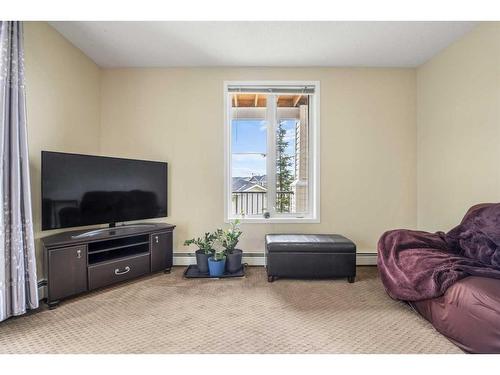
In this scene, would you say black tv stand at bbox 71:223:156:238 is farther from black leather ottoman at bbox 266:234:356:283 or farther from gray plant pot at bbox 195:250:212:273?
black leather ottoman at bbox 266:234:356:283

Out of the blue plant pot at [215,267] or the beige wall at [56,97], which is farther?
the blue plant pot at [215,267]

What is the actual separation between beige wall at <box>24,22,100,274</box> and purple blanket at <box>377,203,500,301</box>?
3.10 m

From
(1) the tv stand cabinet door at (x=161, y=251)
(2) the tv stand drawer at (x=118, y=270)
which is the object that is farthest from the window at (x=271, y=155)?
(2) the tv stand drawer at (x=118, y=270)

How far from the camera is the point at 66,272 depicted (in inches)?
81.7

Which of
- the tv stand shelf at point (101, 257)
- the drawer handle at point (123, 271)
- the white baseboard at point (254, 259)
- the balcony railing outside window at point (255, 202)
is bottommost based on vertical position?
the white baseboard at point (254, 259)

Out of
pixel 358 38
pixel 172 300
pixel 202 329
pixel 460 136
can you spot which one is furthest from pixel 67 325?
pixel 460 136

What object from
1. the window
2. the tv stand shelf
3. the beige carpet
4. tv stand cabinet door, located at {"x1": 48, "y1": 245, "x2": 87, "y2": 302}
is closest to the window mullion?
the window

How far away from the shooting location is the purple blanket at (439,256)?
1645mm

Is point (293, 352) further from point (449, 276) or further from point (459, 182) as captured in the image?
point (459, 182)

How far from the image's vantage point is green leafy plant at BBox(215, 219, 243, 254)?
2.84 m

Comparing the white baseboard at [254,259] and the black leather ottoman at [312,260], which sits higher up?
the black leather ottoman at [312,260]

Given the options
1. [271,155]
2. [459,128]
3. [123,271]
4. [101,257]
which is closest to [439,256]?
[459,128]

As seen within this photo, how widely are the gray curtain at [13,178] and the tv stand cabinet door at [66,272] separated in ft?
0.57

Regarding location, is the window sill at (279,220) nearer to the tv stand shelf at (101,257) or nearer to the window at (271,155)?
the window at (271,155)
